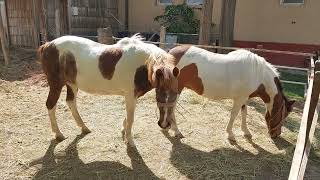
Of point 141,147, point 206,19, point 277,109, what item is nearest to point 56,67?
point 141,147

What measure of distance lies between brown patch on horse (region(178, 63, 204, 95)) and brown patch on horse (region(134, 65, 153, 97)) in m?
0.81

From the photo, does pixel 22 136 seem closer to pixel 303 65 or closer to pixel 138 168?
pixel 138 168

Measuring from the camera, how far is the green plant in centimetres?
1124

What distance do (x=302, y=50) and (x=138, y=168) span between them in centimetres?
823

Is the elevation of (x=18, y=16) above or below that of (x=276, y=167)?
above

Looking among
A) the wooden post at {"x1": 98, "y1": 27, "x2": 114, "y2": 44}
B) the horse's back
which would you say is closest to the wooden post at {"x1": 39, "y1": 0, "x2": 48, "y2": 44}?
the wooden post at {"x1": 98, "y1": 27, "x2": 114, "y2": 44}

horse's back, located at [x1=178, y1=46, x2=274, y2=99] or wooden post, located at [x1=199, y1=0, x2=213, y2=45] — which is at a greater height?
wooden post, located at [x1=199, y1=0, x2=213, y2=45]

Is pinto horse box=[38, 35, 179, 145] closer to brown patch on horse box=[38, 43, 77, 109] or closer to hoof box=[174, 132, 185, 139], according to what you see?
brown patch on horse box=[38, 43, 77, 109]

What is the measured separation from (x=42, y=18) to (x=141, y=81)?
808 centimetres

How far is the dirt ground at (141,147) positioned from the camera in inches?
157

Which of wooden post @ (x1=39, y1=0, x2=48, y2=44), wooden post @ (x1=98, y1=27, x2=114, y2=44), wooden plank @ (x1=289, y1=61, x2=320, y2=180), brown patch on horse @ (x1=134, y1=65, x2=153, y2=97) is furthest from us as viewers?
wooden post @ (x1=39, y1=0, x2=48, y2=44)

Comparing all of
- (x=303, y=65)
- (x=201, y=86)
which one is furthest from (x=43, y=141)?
(x=303, y=65)

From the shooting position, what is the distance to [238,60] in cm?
464

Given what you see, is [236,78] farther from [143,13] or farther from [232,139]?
[143,13]
